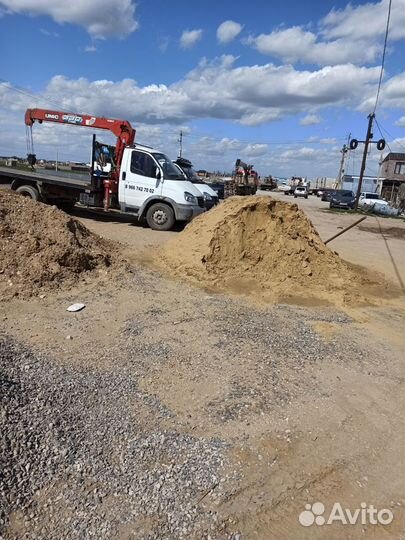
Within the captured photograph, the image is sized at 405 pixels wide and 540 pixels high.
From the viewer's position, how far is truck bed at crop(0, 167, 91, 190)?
48.2ft

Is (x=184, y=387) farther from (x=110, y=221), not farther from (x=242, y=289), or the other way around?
(x=110, y=221)

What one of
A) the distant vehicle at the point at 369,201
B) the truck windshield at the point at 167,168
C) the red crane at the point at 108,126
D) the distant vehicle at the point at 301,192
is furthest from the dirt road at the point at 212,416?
the distant vehicle at the point at 301,192

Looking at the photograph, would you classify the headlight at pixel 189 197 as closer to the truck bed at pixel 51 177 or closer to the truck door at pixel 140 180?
the truck door at pixel 140 180

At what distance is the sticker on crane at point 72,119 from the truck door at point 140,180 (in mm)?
2753

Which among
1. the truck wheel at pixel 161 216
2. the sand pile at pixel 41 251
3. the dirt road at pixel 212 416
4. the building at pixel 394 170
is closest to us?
the dirt road at pixel 212 416

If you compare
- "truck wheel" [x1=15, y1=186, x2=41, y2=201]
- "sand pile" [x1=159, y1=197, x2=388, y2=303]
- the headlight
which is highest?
the headlight

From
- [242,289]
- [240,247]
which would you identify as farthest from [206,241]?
[242,289]

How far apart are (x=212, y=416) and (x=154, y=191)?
10.8 m

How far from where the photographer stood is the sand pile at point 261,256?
28.4 feet

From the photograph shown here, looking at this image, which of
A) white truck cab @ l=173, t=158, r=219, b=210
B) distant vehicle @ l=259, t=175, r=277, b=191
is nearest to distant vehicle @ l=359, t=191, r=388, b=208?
white truck cab @ l=173, t=158, r=219, b=210

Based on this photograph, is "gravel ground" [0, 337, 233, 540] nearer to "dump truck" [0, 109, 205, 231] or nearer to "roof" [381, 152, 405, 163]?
"dump truck" [0, 109, 205, 231]

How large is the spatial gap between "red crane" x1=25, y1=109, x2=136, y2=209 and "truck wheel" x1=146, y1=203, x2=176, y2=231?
1526 mm

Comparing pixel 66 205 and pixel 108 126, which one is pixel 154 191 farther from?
pixel 66 205

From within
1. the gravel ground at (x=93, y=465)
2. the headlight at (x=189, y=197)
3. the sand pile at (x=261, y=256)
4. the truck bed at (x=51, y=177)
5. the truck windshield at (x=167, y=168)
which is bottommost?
the gravel ground at (x=93, y=465)
